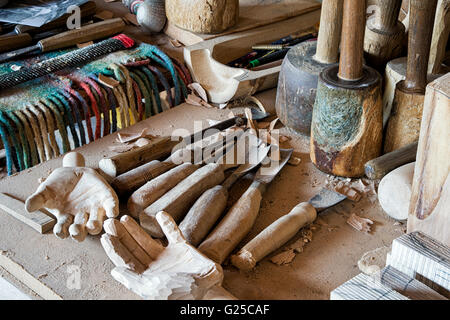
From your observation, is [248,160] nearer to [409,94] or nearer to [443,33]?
[409,94]

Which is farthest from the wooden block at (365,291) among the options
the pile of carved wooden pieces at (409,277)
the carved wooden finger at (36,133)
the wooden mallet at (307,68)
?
the carved wooden finger at (36,133)

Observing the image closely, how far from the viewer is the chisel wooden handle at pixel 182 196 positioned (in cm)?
103

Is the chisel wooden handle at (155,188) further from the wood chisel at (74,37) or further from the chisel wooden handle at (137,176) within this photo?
the wood chisel at (74,37)

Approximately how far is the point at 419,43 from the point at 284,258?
482 millimetres

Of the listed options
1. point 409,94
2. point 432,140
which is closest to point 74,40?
point 409,94

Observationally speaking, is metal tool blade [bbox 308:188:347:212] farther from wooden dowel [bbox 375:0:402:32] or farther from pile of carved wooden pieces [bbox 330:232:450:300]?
wooden dowel [bbox 375:0:402:32]

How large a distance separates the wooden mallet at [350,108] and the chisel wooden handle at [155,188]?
292 mm

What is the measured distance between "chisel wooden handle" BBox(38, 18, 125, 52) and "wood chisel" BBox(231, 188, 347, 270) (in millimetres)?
940

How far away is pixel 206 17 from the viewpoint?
5.29 ft

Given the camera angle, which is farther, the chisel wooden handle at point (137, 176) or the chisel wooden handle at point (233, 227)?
the chisel wooden handle at point (137, 176)

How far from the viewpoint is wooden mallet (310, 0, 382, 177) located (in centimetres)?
108

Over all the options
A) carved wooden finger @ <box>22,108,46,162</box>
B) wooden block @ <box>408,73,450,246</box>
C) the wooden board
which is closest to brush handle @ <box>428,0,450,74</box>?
wooden block @ <box>408,73,450,246</box>

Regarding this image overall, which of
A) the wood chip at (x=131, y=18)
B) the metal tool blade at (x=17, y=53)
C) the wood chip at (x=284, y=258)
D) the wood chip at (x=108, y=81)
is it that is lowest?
the wood chip at (x=284, y=258)

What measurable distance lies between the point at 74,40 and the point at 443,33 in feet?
3.46
